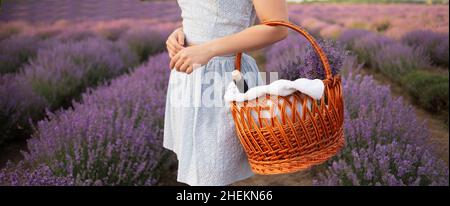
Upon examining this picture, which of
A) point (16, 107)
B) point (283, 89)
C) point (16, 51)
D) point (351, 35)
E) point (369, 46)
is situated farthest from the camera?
point (351, 35)

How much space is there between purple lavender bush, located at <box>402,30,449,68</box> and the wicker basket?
4.92 metres

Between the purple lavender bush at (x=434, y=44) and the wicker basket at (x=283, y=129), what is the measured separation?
492 centimetres

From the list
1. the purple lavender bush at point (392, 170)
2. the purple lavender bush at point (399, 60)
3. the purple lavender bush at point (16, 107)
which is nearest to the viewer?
the purple lavender bush at point (392, 170)

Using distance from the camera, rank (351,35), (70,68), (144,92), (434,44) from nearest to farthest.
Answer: (144,92) < (70,68) < (434,44) < (351,35)

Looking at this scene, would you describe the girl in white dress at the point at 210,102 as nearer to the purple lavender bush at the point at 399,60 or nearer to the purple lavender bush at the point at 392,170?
the purple lavender bush at the point at 392,170

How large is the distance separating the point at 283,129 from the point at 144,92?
2.65 metres

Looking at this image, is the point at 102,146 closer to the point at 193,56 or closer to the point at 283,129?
the point at 193,56

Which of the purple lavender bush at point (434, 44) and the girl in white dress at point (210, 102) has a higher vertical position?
the girl in white dress at point (210, 102)

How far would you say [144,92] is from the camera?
12.3ft

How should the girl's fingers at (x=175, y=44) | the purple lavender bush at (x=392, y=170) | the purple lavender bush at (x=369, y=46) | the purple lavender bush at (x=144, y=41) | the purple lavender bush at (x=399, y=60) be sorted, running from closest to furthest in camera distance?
the girl's fingers at (x=175, y=44) < the purple lavender bush at (x=392, y=170) < the purple lavender bush at (x=399, y=60) < the purple lavender bush at (x=369, y=46) < the purple lavender bush at (x=144, y=41)

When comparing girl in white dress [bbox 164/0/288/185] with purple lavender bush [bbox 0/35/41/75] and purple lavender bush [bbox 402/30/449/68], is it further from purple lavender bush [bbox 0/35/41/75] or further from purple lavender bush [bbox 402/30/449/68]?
purple lavender bush [bbox 402/30/449/68]

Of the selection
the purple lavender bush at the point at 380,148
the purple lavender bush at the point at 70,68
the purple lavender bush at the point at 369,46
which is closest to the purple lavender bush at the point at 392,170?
the purple lavender bush at the point at 380,148

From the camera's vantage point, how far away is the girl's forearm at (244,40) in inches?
49.1

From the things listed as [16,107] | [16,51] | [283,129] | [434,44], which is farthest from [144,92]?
[434,44]
